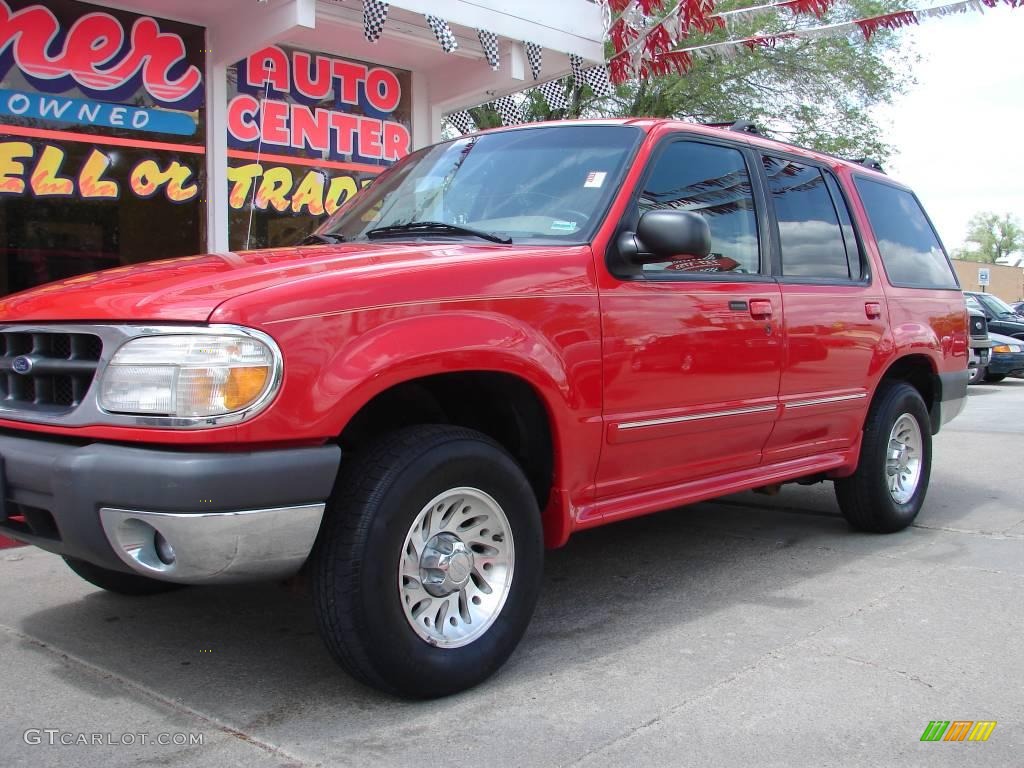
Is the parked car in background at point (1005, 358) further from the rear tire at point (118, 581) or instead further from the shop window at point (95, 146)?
the rear tire at point (118, 581)

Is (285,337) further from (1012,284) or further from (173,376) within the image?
(1012,284)

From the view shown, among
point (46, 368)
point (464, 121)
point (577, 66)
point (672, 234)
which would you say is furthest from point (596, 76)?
point (46, 368)

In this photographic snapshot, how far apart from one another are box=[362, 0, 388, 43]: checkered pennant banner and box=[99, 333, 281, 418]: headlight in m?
5.49

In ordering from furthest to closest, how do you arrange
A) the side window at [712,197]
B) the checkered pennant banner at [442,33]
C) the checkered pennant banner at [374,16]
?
the checkered pennant banner at [442,33] → the checkered pennant banner at [374,16] → the side window at [712,197]

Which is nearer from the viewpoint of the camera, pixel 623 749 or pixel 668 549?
pixel 623 749

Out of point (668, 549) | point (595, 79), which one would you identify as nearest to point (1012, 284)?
point (595, 79)

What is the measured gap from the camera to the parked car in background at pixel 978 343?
24.8 feet

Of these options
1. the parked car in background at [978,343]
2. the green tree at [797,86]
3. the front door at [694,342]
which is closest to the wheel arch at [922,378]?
the front door at [694,342]

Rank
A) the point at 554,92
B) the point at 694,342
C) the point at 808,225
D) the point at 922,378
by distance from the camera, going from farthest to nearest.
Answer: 1. the point at 554,92
2. the point at 922,378
3. the point at 808,225
4. the point at 694,342

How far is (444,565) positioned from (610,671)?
737 millimetres

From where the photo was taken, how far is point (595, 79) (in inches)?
383

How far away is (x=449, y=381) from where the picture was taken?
3.45 metres

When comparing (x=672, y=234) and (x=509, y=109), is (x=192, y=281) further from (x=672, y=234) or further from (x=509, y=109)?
(x=509, y=109)

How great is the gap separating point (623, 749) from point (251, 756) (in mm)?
1034
